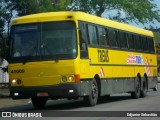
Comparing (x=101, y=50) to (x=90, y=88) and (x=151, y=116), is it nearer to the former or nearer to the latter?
(x=90, y=88)

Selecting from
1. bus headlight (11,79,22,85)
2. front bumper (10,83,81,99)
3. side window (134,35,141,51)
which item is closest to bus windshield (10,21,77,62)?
bus headlight (11,79,22,85)

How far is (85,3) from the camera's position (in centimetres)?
5666

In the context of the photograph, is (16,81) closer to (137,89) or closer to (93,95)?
(93,95)

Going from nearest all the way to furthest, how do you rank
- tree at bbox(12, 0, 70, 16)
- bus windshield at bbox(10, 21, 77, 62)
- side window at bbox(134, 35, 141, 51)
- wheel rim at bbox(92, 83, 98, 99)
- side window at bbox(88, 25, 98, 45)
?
1. bus windshield at bbox(10, 21, 77, 62)
2. wheel rim at bbox(92, 83, 98, 99)
3. side window at bbox(88, 25, 98, 45)
4. side window at bbox(134, 35, 141, 51)
5. tree at bbox(12, 0, 70, 16)

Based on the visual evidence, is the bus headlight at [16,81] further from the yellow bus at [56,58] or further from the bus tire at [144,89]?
the bus tire at [144,89]

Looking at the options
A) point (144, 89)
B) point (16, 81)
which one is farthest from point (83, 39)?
point (144, 89)

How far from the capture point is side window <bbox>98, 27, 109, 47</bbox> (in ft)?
74.1

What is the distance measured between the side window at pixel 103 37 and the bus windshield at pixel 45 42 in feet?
9.49

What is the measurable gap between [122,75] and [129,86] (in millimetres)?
1073

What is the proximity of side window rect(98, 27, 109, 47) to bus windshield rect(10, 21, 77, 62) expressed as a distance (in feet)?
9.49

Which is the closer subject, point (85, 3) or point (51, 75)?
point (51, 75)

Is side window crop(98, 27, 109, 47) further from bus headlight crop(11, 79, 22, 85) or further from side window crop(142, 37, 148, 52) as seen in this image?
side window crop(142, 37, 148, 52)

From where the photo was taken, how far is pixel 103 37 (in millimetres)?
23000

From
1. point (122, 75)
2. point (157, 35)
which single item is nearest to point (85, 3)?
point (122, 75)
